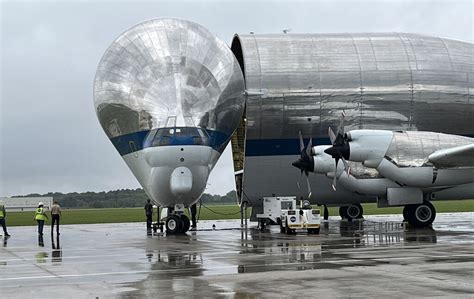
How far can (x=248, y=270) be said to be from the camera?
1431 cm

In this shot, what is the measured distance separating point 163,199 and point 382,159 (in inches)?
390

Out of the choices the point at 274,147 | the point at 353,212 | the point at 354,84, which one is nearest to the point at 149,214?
the point at 274,147

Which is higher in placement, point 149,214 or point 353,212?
point 149,214

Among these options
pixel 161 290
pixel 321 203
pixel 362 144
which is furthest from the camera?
pixel 321 203

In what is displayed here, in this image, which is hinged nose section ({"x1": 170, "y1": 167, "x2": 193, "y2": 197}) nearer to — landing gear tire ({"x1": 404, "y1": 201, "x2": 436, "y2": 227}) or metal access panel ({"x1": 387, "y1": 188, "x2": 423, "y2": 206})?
metal access panel ({"x1": 387, "y1": 188, "x2": 423, "y2": 206})

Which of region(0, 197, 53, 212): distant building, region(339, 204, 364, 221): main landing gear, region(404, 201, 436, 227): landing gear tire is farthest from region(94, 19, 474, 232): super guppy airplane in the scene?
region(0, 197, 53, 212): distant building

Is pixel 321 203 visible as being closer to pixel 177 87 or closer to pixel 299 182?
pixel 299 182

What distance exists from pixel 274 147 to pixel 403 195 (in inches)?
295

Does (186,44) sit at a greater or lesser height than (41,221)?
greater

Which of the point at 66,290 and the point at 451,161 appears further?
the point at 451,161

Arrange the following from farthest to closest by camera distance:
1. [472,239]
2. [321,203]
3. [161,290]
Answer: [321,203], [472,239], [161,290]

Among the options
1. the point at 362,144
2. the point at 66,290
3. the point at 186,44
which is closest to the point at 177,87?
the point at 186,44

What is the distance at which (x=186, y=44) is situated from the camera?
3033 cm

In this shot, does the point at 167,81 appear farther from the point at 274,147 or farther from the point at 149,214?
the point at 149,214
